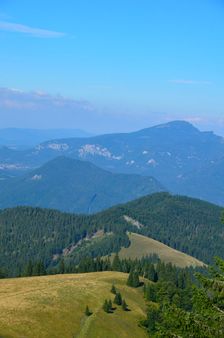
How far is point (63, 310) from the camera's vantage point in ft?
278

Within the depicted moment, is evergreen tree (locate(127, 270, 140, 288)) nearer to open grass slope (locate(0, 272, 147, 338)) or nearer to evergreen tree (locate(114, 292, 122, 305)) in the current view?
open grass slope (locate(0, 272, 147, 338))

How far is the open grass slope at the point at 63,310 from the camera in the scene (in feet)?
244

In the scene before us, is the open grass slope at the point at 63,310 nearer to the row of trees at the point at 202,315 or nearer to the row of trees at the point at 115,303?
the row of trees at the point at 115,303

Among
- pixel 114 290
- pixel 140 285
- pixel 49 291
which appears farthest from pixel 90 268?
pixel 49 291

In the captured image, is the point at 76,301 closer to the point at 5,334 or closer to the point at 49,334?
the point at 49,334

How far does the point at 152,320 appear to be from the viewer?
3561 inches

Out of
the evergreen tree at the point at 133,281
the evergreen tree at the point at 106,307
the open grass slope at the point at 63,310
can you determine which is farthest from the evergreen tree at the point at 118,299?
the evergreen tree at the point at 133,281

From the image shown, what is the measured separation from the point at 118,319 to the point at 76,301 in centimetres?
821

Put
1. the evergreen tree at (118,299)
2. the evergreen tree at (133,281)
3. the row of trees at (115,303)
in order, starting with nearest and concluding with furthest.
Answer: the row of trees at (115,303) < the evergreen tree at (118,299) < the evergreen tree at (133,281)

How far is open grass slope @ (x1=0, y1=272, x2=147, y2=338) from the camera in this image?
244 ft

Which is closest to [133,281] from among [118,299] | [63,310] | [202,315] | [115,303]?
[118,299]

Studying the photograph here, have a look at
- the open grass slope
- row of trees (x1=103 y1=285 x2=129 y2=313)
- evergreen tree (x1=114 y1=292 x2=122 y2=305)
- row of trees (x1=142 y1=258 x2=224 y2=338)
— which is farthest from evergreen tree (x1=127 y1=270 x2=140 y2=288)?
row of trees (x1=142 y1=258 x2=224 y2=338)

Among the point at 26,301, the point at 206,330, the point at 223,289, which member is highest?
the point at 223,289

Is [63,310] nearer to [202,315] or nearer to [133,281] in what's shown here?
[133,281]
